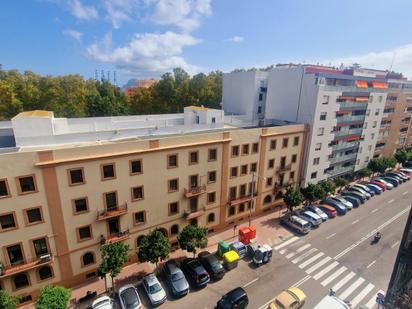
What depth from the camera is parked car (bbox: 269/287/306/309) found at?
21266 millimetres

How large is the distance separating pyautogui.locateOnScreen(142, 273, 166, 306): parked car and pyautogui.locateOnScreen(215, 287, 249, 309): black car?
544 cm

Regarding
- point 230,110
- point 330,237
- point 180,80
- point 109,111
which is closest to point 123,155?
point 330,237

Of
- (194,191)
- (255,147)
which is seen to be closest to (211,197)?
(194,191)

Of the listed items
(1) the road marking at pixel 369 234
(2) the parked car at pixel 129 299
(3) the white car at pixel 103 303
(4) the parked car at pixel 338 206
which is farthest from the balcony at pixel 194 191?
(4) the parked car at pixel 338 206

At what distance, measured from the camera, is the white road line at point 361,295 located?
23.2 m

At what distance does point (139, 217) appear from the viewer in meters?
27.2

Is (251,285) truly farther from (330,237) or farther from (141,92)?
(141,92)

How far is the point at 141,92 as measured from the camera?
80938 millimetres

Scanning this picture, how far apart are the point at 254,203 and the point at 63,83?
254ft

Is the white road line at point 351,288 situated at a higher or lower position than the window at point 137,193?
lower

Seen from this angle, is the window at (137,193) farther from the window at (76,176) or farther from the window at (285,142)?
the window at (285,142)

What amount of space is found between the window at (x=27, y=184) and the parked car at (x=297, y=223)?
108ft

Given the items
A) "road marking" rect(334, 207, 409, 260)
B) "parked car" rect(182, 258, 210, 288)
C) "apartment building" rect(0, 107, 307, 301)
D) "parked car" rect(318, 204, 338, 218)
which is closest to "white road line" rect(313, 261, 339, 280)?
"road marking" rect(334, 207, 409, 260)

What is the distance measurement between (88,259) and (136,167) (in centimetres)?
1127
